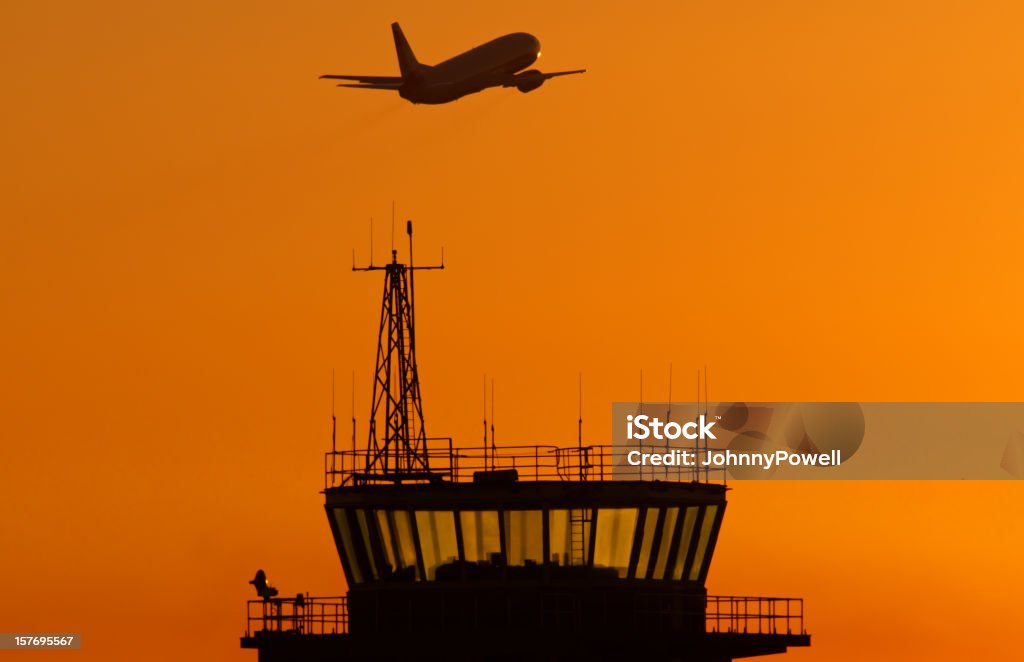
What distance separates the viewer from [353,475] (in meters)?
77.0

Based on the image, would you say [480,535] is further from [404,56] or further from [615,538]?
[404,56]

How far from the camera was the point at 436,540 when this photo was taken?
73688 mm

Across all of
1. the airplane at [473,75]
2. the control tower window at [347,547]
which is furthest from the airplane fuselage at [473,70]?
the control tower window at [347,547]

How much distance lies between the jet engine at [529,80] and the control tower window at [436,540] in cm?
4247

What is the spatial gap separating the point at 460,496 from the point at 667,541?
21.5 ft

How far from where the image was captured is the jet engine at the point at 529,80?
4434 inches

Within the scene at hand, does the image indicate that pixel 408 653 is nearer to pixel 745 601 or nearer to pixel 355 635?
pixel 355 635

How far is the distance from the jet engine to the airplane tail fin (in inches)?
194

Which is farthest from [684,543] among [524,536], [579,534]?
[524,536]

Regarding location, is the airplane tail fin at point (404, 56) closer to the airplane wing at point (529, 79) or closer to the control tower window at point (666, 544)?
the airplane wing at point (529, 79)

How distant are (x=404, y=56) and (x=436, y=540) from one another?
161ft

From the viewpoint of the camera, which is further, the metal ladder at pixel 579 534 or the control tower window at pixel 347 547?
the control tower window at pixel 347 547

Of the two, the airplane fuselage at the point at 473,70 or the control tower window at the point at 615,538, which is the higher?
the airplane fuselage at the point at 473,70

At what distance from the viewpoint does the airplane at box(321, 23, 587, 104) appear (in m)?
110
